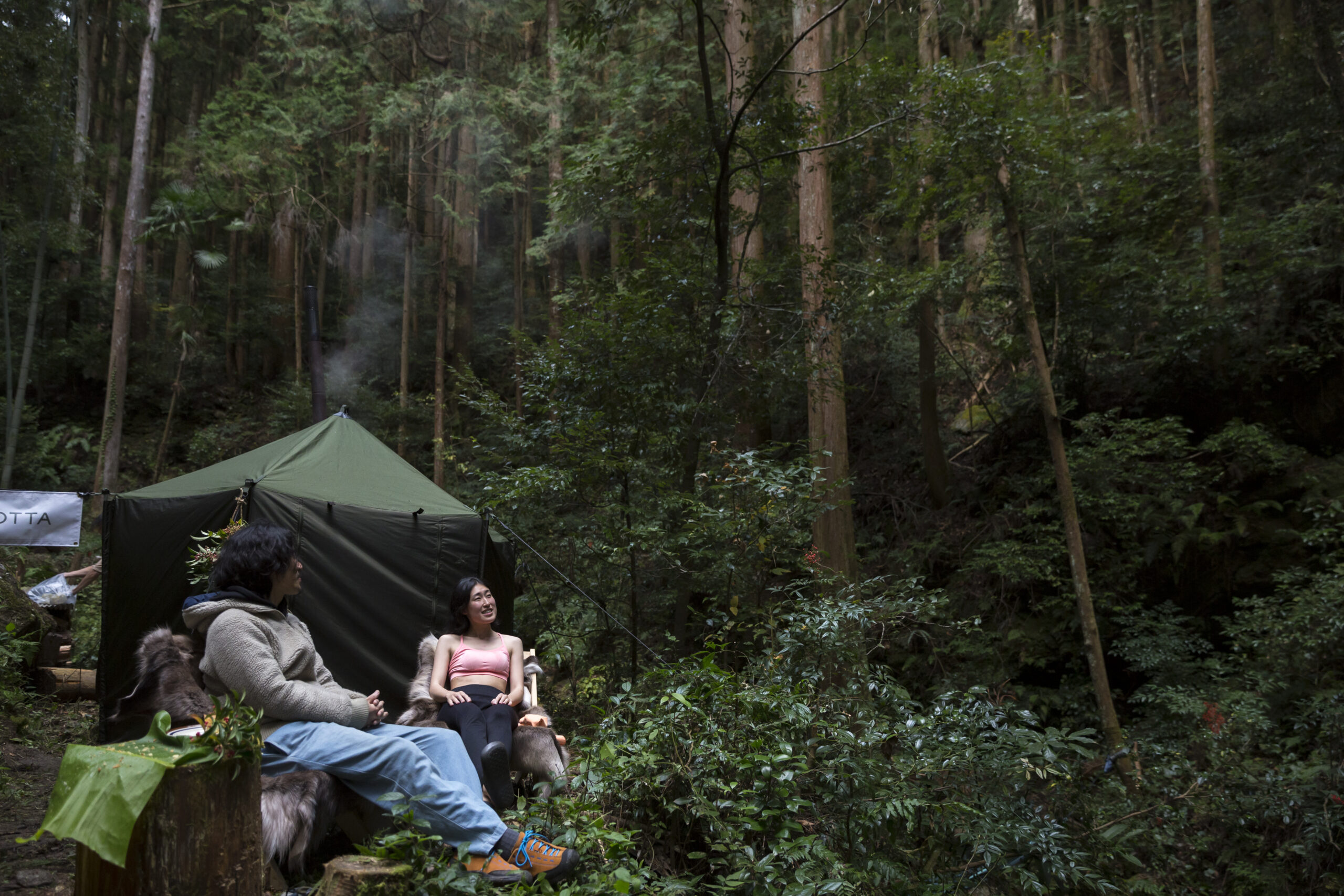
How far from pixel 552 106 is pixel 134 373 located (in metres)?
10.9

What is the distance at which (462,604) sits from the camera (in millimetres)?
4062

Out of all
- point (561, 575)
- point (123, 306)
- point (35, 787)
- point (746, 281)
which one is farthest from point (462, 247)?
point (35, 787)

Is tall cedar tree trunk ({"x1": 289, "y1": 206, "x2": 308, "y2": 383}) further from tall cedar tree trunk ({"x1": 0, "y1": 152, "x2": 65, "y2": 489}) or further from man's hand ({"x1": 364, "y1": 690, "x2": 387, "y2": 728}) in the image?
man's hand ({"x1": 364, "y1": 690, "x2": 387, "y2": 728})

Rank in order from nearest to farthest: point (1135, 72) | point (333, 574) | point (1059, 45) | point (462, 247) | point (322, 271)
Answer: point (333, 574)
point (1059, 45)
point (1135, 72)
point (322, 271)
point (462, 247)

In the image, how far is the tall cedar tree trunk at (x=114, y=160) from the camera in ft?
59.7

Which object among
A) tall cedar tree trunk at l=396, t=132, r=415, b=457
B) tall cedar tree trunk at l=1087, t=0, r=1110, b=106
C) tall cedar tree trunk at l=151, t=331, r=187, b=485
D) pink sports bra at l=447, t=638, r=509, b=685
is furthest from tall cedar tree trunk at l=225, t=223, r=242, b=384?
tall cedar tree trunk at l=1087, t=0, r=1110, b=106

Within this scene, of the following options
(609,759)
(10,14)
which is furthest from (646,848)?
(10,14)

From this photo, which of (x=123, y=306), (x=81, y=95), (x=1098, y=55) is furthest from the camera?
(x=81, y=95)

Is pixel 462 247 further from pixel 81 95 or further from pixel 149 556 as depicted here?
pixel 149 556

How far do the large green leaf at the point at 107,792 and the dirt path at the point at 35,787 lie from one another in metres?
1.82

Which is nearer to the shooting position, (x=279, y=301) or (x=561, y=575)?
(x=561, y=575)

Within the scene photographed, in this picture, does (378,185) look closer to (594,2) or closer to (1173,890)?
(594,2)

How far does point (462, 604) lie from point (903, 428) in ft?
28.7

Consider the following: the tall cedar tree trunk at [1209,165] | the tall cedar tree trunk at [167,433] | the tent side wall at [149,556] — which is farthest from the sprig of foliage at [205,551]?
the tall cedar tree trunk at [167,433]
